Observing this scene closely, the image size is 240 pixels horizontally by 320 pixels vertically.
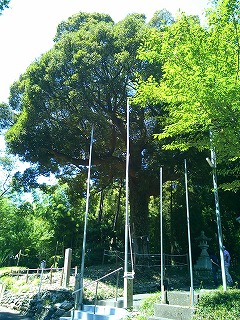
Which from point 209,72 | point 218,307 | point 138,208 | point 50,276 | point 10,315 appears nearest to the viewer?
point 218,307

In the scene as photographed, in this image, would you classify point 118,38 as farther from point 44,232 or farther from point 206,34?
point 44,232

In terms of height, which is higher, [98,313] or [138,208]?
[138,208]

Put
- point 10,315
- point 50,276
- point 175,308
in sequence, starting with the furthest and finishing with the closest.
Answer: point 50,276
point 10,315
point 175,308

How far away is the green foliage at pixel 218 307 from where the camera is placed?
577 cm

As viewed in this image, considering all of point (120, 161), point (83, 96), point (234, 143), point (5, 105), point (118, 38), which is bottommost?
point (234, 143)

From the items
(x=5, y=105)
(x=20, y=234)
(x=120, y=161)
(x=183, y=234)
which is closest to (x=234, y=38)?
(x=120, y=161)

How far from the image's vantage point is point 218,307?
6020mm

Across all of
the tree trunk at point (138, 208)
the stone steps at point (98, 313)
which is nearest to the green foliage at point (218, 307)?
the stone steps at point (98, 313)

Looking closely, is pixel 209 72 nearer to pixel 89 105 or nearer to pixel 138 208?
pixel 89 105

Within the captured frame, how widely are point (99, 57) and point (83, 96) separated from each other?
218 centimetres

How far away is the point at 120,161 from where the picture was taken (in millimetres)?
18297

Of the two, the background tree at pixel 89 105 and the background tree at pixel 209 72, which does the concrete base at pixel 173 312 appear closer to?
the background tree at pixel 209 72

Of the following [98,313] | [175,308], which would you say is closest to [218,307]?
[175,308]

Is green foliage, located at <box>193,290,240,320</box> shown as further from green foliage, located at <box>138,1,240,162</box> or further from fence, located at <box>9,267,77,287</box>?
fence, located at <box>9,267,77,287</box>
